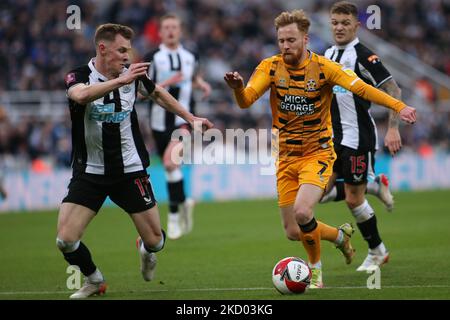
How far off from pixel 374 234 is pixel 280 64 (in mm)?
2395

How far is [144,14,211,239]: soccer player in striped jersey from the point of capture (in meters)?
12.8

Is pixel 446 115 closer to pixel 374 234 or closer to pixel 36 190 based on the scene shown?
pixel 36 190

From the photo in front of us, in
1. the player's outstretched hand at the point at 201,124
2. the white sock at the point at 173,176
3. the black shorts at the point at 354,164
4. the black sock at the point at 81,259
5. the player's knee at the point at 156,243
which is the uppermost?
the player's outstretched hand at the point at 201,124

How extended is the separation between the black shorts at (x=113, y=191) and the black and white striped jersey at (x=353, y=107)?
8.41 ft

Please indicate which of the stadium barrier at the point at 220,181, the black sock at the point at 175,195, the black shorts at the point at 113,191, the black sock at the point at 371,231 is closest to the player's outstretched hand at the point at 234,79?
the black shorts at the point at 113,191

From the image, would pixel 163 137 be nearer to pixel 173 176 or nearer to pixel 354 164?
pixel 173 176

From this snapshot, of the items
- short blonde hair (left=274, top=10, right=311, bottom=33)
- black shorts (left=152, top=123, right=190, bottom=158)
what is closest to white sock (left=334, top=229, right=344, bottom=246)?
short blonde hair (left=274, top=10, right=311, bottom=33)

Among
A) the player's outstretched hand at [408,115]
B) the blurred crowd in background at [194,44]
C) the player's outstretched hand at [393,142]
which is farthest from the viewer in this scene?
the blurred crowd in background at [194,44]

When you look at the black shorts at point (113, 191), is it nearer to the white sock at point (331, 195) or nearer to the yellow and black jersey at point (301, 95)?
the yellow and black jersey at point (301, 95)

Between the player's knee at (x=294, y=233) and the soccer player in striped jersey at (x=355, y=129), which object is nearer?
the player's knee at (x=294, y=233)

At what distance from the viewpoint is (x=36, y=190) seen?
63.0 ft

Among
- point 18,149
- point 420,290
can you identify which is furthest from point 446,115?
point 420,290

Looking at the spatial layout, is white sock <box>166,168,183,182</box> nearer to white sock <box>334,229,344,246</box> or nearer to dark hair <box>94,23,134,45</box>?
white sock <box>334,229,344,246</box>

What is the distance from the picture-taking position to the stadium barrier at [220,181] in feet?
62.4
